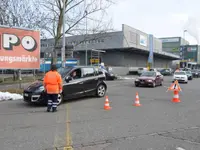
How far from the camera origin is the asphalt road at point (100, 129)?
4.59 metres

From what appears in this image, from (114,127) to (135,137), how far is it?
939mm

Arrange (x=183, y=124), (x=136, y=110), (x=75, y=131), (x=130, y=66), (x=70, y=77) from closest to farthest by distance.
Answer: (x=75, y=131), (x=183, y=124), (x=136, y=110), (x=70, y=77), (x=130, y=66)

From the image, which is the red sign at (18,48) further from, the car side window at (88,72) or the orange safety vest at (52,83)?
the orange safety vest at (52,83)

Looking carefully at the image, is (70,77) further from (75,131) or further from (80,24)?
(80,24)

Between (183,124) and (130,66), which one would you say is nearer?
(183,124)

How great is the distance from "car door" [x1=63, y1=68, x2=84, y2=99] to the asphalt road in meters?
1.31

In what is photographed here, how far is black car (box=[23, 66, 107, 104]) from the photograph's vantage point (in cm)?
883

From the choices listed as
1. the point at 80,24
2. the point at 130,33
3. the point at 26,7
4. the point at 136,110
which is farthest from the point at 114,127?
the point at 130,33

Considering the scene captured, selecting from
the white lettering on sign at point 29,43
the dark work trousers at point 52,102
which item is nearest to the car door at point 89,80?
the dark work trousers at point 52,102

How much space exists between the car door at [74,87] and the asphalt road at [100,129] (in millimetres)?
1310

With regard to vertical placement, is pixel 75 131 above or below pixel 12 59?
below

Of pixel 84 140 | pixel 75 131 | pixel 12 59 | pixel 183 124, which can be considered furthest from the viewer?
pixel 12 59

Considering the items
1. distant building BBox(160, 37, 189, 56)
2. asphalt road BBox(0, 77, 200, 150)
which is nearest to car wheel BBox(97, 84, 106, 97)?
asphalt road BBox(0, 77, 200, 150)

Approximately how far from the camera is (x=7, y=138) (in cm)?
497
